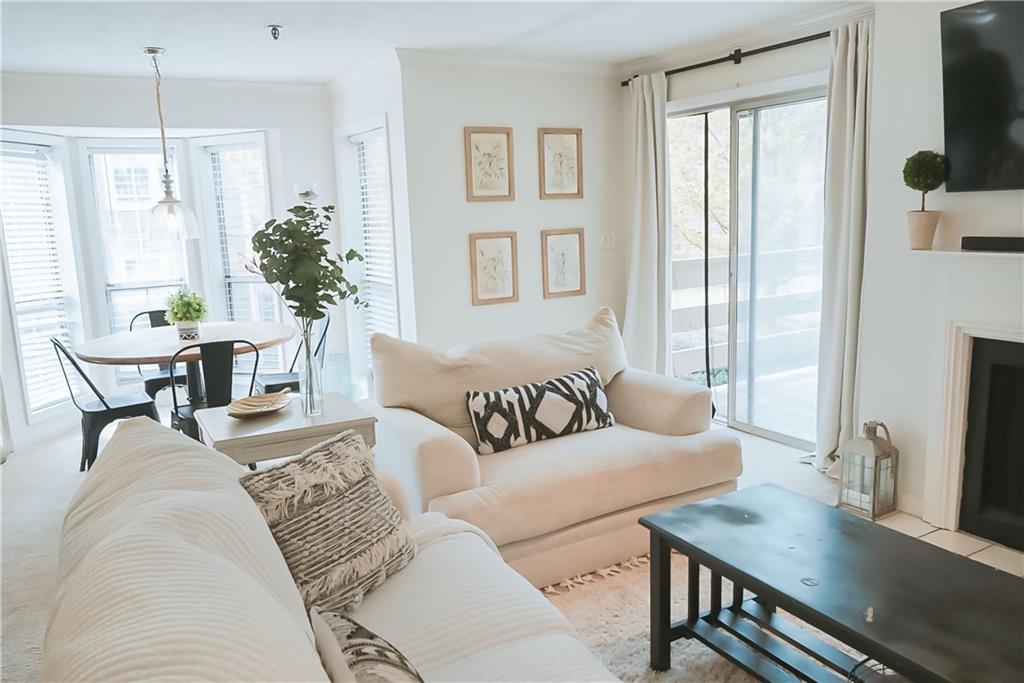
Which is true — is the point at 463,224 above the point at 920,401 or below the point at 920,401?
above

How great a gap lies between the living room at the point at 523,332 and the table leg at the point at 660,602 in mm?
13

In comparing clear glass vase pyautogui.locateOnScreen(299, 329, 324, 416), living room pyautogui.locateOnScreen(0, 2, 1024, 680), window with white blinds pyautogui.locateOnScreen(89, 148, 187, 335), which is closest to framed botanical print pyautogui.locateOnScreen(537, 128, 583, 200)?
living room pyautogui.locateOnScreen(0, 2, 1024, 680)

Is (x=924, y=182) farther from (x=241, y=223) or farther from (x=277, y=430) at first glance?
(x=241, y=223)

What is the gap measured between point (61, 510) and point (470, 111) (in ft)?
11.2

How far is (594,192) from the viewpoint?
5.38 m

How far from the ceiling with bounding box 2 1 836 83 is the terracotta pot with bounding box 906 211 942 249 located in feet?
4.39

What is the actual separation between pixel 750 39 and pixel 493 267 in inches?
84.9

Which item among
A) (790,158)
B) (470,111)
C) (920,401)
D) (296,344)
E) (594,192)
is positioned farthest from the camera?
(296,344)

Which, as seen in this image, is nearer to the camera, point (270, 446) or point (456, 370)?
point (270, 446)

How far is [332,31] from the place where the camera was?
3965 mm

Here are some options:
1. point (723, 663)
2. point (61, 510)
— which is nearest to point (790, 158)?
point (723, 663)

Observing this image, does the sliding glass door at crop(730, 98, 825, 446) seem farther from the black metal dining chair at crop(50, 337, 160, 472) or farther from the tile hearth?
the black metal dining chair at crop(50, 337, 160, 472)

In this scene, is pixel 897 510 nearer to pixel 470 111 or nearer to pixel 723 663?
pixel 723 663

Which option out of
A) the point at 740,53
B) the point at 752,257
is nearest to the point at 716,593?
the point at 752,257
